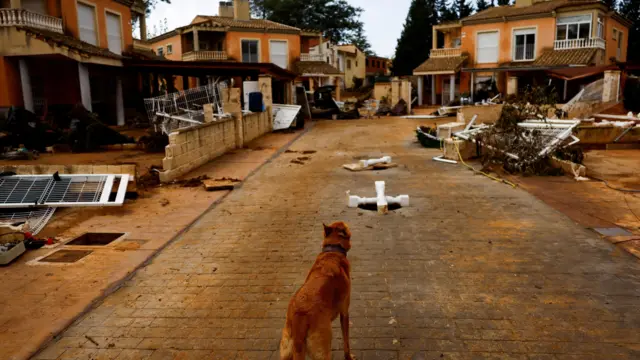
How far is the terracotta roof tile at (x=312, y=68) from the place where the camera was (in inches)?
1531

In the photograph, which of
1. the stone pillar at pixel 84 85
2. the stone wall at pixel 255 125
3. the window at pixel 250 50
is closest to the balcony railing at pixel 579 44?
the window at pixel 250 50

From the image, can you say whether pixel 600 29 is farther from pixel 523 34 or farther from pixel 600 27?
pixel 523 34

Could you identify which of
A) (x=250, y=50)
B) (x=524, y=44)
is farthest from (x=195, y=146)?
(x=524, y=44)

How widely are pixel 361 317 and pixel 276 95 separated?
28.4 metres

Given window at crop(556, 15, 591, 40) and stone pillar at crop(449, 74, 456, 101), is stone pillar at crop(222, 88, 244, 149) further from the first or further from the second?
window at crop(556, 15, 591, 40)

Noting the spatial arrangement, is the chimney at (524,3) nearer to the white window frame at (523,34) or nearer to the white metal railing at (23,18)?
the white window frame at (523,34)

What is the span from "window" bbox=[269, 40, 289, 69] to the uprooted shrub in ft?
91.0

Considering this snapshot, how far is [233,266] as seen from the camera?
5949mm

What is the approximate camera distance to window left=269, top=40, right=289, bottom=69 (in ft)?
127

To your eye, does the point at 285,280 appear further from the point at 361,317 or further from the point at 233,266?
the point at 361,317

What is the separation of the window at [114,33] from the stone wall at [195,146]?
12.2 m

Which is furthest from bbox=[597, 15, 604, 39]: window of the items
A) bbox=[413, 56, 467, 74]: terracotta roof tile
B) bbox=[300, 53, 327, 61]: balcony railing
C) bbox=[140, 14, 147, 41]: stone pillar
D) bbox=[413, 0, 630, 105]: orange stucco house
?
bbox=[140, 14, 147, 41]: stone pillar

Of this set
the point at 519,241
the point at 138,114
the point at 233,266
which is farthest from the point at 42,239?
the point at 138,114

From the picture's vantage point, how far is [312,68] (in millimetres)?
39094
